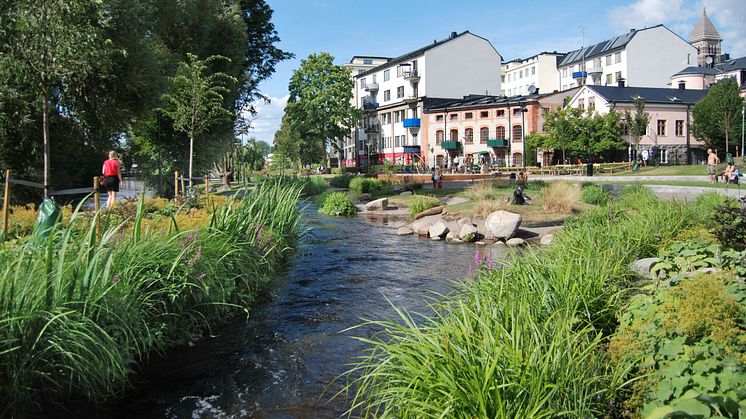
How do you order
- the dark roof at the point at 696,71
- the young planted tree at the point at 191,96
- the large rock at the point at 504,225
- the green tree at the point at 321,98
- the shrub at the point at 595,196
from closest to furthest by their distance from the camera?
the large rock at the point at 504,225, the shrub at the point at 595,196, the young planted tree at the point at 191,96, the dark roof at the point at 696,71, the green tree at the point at 321,98

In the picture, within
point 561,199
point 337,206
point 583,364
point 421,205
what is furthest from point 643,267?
point 337,206

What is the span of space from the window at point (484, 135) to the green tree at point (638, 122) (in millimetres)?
16699

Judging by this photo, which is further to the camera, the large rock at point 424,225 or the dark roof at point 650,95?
the dark roof at point 650,95

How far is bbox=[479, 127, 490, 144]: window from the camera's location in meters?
70.2

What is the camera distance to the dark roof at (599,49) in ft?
257

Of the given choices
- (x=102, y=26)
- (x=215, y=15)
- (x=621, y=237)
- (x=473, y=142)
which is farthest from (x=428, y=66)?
(x=621, y=237)

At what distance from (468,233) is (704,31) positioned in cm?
10105

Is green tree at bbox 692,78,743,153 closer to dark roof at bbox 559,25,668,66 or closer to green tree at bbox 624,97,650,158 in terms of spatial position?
green tree at bbox 624,97,650,158

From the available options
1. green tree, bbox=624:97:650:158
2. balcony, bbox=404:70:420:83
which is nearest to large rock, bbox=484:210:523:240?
green tree, bbox=624:97:650:158

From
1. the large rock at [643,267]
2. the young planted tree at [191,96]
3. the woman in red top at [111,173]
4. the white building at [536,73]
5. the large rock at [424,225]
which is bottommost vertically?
the large rock at [424,225]

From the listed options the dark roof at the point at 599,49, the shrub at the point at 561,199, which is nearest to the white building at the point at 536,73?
the dark roof at the point at 599,49

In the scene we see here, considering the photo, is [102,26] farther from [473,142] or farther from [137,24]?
[473,142]

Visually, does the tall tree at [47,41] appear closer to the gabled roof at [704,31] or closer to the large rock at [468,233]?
the large rock at [468,233]

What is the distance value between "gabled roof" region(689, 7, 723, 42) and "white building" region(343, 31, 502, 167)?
40.9 metres
